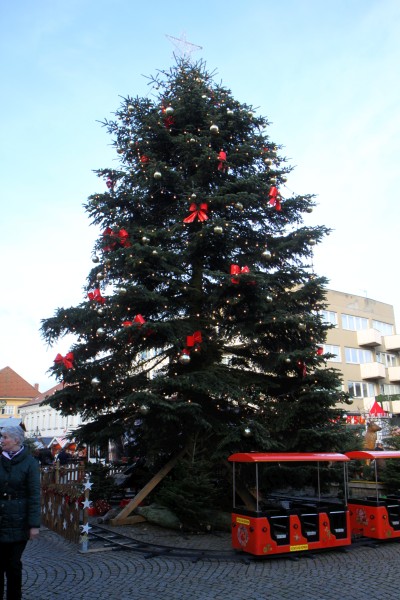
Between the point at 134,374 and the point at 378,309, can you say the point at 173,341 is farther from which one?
the point at 378,309

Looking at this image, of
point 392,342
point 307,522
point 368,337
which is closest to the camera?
point 307,522

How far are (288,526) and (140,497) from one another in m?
4.29

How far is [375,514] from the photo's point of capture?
1040 cm

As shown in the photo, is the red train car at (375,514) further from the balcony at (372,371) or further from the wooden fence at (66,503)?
the balcony at (372,371)

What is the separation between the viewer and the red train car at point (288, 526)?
883 cm

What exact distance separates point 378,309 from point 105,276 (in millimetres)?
39465

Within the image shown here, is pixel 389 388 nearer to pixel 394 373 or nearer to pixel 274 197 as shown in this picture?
pixel 394 373

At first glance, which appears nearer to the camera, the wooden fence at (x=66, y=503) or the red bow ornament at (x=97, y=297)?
the wooden fence at (x=66, y=503)

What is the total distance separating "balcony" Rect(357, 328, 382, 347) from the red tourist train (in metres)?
34.3

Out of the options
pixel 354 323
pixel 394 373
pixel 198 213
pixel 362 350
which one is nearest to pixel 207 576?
pixel 198 213

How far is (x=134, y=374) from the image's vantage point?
13312 millimetres

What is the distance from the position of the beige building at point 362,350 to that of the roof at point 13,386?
184 ft

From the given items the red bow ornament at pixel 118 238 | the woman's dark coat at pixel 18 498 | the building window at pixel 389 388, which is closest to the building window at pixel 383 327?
the building window at pixel 389 388

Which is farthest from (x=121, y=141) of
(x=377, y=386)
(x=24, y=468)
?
(x=377, y=386)
